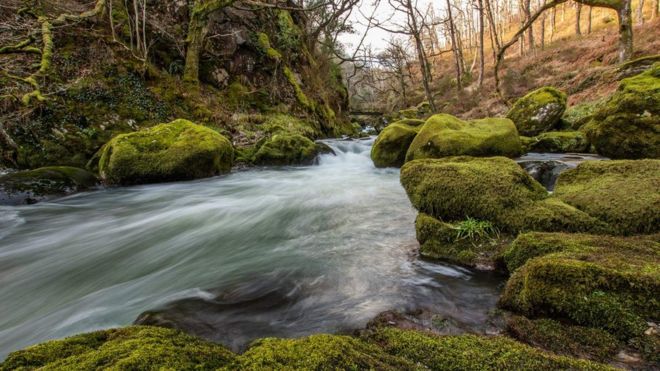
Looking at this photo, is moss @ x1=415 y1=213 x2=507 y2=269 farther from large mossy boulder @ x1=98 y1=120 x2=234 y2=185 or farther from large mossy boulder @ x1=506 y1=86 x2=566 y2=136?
large mossy boulder @ x1=506 y1=86 x2=566 y2=136

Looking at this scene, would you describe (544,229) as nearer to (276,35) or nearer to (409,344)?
(409,344)

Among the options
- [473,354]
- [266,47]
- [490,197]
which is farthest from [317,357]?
[266,47]

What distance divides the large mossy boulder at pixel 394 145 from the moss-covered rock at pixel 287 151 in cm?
232

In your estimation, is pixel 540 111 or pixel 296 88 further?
pixel 296 88

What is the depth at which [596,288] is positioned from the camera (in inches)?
78.0

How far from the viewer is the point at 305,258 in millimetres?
4039

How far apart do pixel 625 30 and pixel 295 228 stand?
15.6 metres

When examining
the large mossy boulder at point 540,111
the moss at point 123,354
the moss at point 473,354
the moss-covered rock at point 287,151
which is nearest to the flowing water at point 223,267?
the moss at point 473,354

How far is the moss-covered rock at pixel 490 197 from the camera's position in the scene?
10.5ft

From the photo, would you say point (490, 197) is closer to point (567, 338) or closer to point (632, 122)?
point (567, 338)

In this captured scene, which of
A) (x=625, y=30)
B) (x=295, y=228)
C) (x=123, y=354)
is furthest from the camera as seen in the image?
(x=625, y=30)

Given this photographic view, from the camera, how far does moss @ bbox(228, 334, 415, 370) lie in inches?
56.6

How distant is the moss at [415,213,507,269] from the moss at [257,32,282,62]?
15.6 metres

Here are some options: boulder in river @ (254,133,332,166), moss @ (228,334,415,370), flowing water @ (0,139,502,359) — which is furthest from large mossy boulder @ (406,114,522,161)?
moss @ (228,334,415,370)
